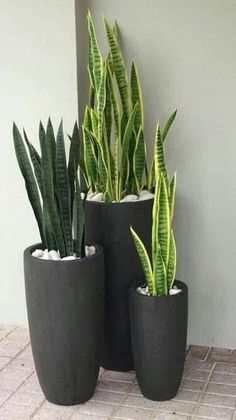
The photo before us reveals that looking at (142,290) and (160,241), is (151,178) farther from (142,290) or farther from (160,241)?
(142,290)

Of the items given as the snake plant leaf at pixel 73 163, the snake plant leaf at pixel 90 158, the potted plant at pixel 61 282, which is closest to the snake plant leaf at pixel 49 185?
the potted plant at pixel 61 282

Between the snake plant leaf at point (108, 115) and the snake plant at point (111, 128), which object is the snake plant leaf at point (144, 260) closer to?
the snake plant at point (111, 128)

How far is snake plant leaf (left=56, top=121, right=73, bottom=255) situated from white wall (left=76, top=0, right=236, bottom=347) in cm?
66

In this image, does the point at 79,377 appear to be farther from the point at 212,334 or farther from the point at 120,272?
the point at 212,334

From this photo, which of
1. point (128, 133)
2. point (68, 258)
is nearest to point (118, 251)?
point (68, 258)

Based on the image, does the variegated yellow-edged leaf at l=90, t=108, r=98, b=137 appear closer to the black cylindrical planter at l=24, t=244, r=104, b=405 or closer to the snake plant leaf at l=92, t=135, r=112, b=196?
the snake plant leaf at l=92, t=135, r=112, b=196

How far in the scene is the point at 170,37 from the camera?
3186 mm

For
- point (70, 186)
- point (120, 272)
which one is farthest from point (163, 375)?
point (70, 186)

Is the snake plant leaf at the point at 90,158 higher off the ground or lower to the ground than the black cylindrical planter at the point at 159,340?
higher

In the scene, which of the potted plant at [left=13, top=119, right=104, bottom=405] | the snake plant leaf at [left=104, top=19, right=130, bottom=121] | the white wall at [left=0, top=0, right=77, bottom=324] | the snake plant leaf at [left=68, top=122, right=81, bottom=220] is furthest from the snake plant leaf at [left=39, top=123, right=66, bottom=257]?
the white wall at [left=0, top=0, right=77, bottom=324]

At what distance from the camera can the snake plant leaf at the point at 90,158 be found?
298 centimetres

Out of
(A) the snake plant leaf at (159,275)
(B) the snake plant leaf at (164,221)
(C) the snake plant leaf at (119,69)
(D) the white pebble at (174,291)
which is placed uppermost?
(C) the snake plant leaf at (119,69)

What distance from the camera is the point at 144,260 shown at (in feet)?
9.20

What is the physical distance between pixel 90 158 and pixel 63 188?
289 millimetres
